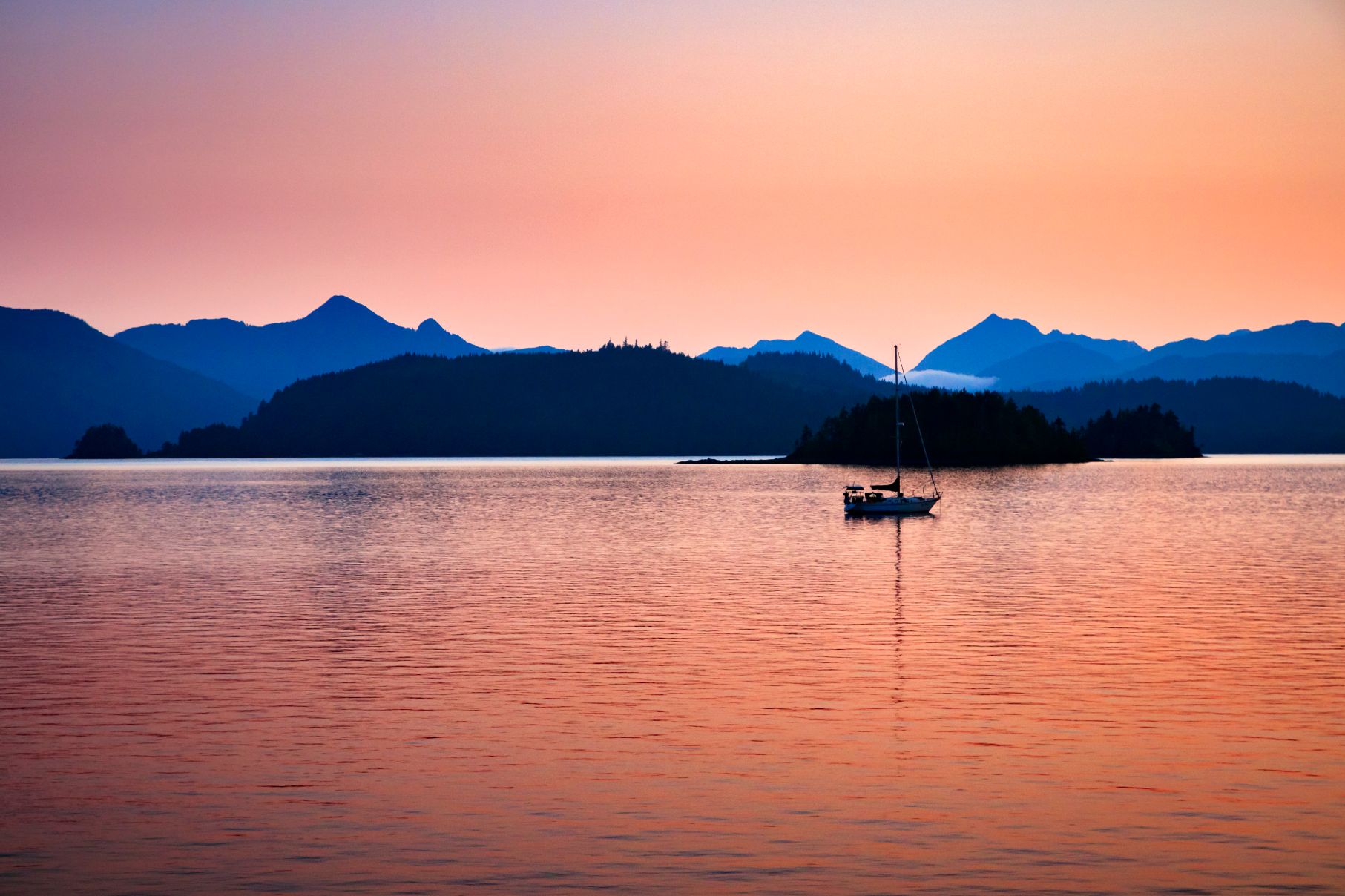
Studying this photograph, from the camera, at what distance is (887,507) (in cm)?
11906

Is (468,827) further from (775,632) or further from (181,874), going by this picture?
(775,632)

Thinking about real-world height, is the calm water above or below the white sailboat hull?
below

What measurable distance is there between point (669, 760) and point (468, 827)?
216 inches

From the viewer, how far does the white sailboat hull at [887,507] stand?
391 ft

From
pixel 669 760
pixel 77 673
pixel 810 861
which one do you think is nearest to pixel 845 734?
pixel 669 760

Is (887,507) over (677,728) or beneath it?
over

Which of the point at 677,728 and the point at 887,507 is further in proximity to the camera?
the point at 887,507

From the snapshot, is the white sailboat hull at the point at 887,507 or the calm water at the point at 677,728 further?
the white sailboat hull at the point at 887,507

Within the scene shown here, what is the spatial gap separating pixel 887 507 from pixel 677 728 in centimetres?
9262

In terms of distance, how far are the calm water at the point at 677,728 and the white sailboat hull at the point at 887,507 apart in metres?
50.9

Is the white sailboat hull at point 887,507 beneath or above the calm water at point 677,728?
above

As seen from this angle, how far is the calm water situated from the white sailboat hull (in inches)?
2003

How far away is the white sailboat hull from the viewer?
391 feet

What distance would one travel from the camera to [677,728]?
28.4 m
